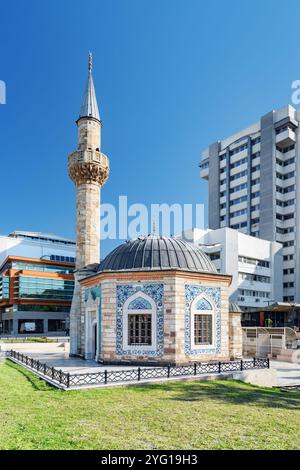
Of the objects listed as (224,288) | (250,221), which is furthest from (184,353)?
(250,221)

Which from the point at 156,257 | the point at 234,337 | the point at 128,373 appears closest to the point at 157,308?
the point at 156,257

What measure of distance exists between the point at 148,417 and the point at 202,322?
10906mm

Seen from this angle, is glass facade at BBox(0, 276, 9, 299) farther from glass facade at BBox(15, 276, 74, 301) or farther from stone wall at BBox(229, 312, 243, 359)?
stone wall at BBox(229, 312, 243, 359)

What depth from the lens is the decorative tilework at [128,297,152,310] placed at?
65.2ft

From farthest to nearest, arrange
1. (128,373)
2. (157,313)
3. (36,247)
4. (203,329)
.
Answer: (36,247) → (203,329) → (157,313) → (128,373)

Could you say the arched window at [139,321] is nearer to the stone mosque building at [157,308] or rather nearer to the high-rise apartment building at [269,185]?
the stone mosque building at [157,308]

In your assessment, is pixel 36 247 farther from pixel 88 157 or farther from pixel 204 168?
pixel 88 157

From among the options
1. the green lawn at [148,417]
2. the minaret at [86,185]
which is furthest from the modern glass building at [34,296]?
the green lawn at [148,417]

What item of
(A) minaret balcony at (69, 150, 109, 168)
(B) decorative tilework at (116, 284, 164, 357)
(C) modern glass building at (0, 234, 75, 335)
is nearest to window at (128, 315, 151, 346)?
(B) decorative tilework at (116, 284, 164, 357)

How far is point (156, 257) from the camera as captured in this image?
68.8 feet

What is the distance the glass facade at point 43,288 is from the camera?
60688 millimetres

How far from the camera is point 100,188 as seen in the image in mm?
27625
